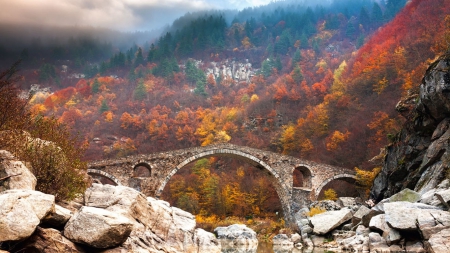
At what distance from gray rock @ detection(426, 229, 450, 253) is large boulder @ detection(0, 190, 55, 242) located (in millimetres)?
8006

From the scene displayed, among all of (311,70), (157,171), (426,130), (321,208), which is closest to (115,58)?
(311,70)

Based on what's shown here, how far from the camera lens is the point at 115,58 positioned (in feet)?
272

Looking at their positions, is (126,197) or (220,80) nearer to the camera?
(126,197)

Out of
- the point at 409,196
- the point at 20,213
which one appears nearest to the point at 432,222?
the point at 409,196

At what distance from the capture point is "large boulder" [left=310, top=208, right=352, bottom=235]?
18594mm

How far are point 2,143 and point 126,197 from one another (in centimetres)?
281

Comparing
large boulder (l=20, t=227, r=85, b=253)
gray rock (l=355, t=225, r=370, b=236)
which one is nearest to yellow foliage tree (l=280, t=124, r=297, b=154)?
gray rock (l=355, t=225, r=370, b=236)

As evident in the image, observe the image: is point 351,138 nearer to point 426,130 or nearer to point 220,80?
point 426,130

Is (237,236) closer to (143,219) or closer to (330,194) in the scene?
(330,194)

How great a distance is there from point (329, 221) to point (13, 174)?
14.6m

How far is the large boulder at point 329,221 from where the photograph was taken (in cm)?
1859

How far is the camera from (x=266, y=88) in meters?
62.1

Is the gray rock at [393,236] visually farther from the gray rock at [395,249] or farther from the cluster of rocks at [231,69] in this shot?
the cluster of rocks at [231,69]

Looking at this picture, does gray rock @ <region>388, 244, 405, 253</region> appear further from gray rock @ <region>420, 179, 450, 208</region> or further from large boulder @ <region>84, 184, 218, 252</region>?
large boulder @ <region>84, 184, 218, 252</region>
